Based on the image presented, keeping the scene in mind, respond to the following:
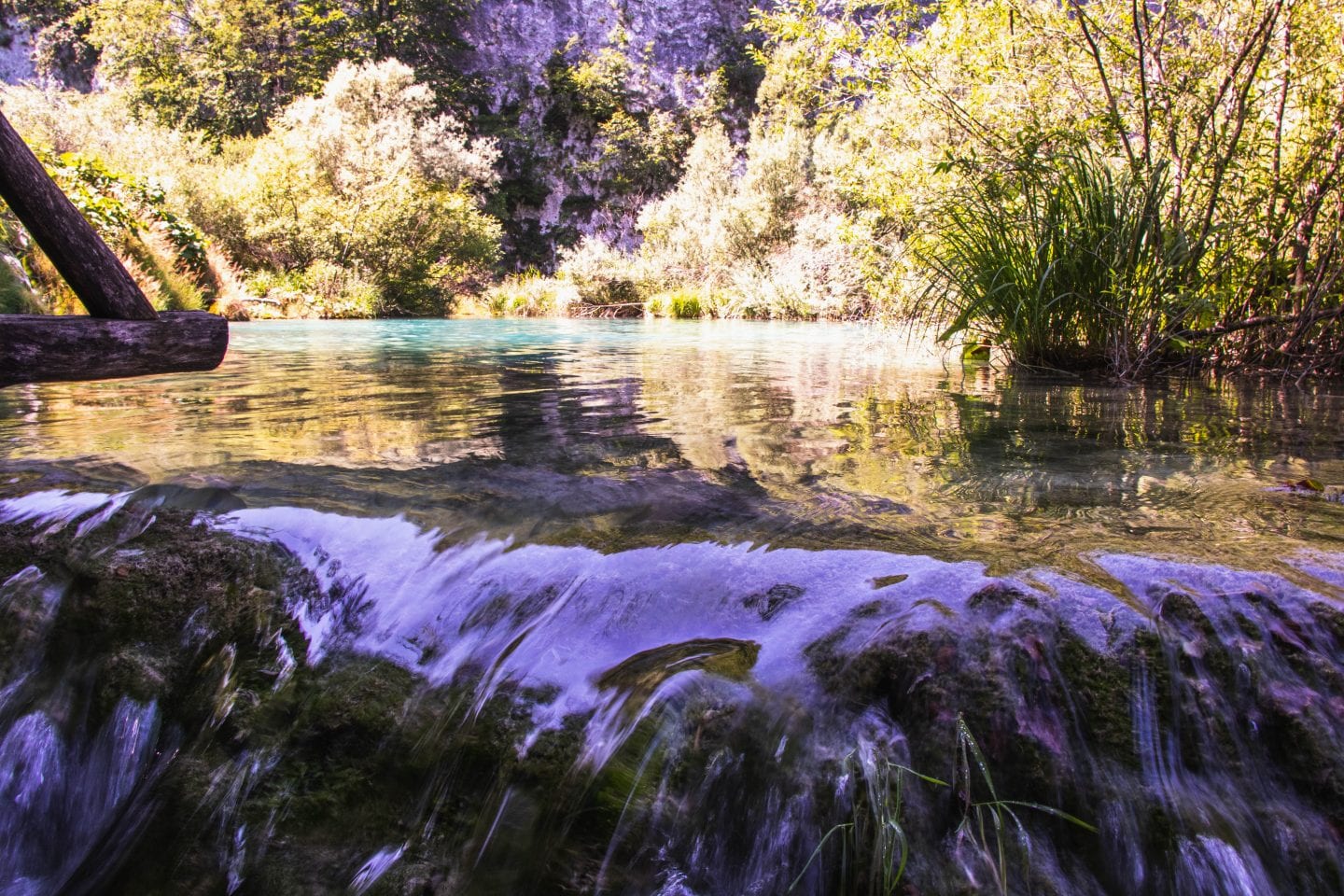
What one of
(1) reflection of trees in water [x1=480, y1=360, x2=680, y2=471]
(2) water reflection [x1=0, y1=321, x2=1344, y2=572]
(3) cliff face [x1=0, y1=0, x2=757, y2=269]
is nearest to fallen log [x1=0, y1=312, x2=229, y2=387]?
(2) water reflection [x1=0, y1=321, x2=1344, y2=572]

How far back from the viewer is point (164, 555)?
194cm

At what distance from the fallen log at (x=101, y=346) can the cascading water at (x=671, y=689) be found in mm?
696

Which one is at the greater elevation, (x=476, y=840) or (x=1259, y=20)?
(x=1259, y=20)

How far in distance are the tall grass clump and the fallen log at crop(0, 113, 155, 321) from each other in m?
4.38

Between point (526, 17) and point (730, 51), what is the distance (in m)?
10.7

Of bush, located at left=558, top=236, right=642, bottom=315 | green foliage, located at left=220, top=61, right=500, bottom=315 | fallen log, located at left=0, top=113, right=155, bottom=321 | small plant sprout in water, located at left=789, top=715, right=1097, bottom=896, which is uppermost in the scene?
green foliage, located at left=220, top=61, right=500, bottom=315

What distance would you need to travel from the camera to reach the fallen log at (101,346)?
109 inches

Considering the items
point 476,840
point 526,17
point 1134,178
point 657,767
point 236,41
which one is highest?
point 526,17

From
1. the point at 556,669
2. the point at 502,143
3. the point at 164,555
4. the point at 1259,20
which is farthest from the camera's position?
the point at 502,143

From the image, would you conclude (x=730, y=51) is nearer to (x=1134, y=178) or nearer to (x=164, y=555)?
(x=1134, y=178)

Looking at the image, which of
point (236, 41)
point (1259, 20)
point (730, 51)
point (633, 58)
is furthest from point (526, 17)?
point (1259, 20)

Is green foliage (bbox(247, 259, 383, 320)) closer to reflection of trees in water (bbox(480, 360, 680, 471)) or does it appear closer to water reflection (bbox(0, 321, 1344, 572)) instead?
water reflection (bbox(0, 321, 1344, 572))

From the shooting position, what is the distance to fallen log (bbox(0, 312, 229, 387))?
276 centimetres

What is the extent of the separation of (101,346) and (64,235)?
409mm
